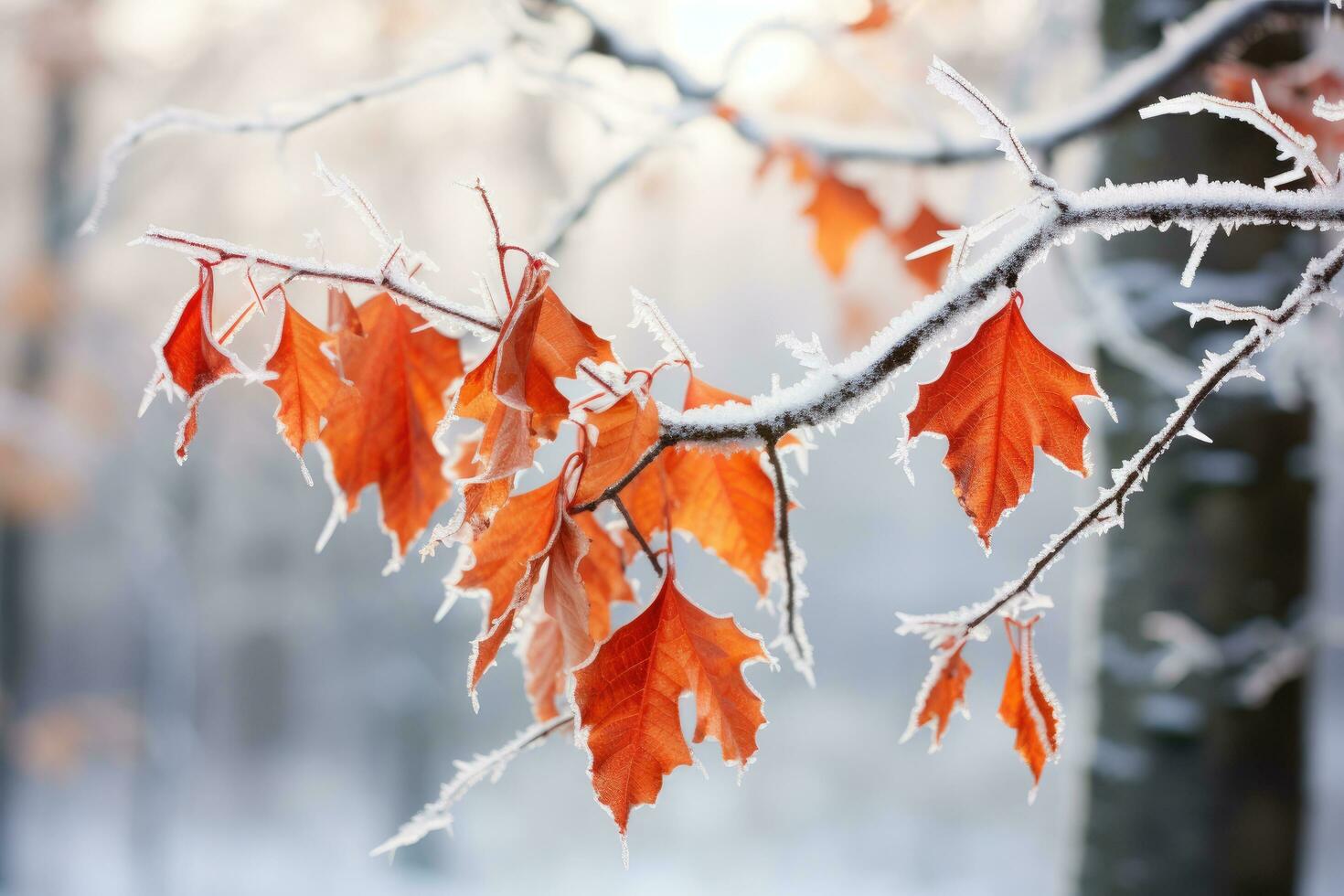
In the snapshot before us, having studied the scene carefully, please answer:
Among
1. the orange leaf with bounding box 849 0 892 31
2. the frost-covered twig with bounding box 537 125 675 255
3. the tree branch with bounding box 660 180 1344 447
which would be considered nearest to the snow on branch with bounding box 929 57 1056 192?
the tree branch with bounding box 660 180 1344 447

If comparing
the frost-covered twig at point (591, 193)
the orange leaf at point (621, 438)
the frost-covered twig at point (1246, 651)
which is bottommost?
the orange leaf at point (621, 438)

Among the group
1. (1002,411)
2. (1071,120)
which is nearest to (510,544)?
(1002,411)

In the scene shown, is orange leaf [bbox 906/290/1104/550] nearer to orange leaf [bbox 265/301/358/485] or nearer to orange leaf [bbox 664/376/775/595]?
orange leaf [bbox 664/376/775/595]

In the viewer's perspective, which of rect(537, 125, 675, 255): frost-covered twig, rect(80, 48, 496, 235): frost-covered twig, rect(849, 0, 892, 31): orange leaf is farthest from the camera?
rect(849, 0, 892, 31): orange leaf

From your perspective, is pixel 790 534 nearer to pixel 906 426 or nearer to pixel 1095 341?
pixel 906 426

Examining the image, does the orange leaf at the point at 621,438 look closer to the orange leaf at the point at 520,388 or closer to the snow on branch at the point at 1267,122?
the orange leaf at the point at 520,388

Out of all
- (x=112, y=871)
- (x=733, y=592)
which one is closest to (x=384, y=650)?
(x=112, y=871)

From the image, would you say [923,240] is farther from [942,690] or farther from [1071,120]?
[942,690]

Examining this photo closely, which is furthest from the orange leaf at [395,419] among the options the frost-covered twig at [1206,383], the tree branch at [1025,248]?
the frost-covered twig at [1206,383]
